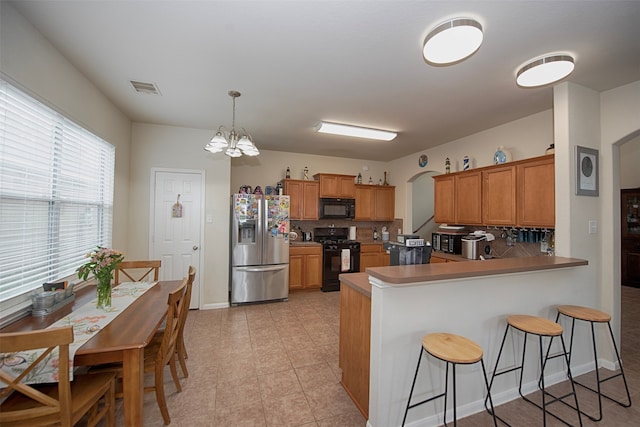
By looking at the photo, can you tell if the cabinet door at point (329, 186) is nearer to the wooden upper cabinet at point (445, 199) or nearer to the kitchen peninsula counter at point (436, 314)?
the wooden upper cabinet at point (445, 199)

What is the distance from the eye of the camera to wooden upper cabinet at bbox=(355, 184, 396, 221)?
→ 558 cm

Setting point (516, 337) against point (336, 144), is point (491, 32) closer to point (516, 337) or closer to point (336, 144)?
point (516, 337)

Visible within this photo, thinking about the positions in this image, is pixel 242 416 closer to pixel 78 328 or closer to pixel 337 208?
pixel 78 328

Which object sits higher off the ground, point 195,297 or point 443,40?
point 443,40

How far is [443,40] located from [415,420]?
2.52m

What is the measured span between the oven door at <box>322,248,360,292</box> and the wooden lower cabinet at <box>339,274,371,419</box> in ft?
8.84

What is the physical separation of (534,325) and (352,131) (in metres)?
2.85

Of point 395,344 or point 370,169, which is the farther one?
point 370,169

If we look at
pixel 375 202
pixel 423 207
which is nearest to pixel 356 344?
pixel 375 202

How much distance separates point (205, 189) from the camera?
12.8 ft

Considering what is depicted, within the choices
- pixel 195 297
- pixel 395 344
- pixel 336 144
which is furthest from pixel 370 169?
pixel 395 344

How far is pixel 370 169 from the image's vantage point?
592 centimetres

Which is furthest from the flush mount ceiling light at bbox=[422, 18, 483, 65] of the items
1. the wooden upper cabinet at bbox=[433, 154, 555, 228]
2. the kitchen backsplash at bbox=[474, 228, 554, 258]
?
the kitchen backsplash at bbox=[474, 228, 554, 258]

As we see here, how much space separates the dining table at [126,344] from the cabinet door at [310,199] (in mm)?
3488
